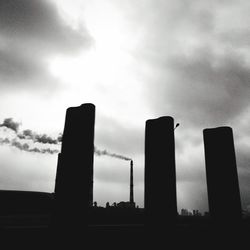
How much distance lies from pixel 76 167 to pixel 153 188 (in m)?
0.81

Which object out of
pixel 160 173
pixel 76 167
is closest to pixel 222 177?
pixel 160 173

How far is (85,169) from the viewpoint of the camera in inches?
99.2

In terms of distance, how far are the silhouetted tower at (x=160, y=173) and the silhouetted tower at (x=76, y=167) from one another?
2.01 ft

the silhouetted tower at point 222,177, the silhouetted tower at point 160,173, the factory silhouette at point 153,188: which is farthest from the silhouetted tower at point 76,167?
the silhouetted tower at point 222,177

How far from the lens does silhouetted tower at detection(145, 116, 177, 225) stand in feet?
7.97

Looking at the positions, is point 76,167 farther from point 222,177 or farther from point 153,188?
point 222,177

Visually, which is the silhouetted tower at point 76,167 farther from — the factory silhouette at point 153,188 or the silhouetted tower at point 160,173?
the silhouetted tower at point 160,173

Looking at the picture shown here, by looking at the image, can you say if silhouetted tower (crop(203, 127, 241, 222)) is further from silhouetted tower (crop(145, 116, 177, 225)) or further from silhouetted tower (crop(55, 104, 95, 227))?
silhouetted tower (crop(55, 104, 95, 227))

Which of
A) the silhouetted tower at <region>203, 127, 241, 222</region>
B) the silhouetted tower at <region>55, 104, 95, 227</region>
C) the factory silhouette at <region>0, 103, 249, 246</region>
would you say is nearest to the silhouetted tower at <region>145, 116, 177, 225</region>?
the factory silhouette at <region>0, 103, 249, 246</region>

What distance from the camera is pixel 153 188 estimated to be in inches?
98.4

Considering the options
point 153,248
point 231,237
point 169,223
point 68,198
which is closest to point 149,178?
point 169,223

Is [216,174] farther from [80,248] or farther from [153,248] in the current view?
[80,248]

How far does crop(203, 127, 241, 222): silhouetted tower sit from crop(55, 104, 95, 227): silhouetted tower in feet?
4.33

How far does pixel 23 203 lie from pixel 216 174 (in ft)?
44.0
